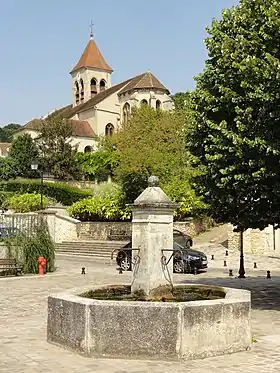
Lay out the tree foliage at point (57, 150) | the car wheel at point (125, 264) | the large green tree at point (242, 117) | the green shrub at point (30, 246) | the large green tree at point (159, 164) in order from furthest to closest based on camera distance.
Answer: the tree foliage at point (57, 150) → the large green tree at point (159, 164) → the car wheel at point (125, 264) → the green shrub at point (30, 246) → the large green tree at point (242, 117)

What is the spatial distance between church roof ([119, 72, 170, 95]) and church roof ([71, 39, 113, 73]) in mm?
14323

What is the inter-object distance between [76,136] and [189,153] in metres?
61.0

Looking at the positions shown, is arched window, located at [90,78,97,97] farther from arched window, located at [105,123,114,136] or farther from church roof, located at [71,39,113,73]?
arched window, located at [105,123,114,136]

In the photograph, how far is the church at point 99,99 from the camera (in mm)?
73625

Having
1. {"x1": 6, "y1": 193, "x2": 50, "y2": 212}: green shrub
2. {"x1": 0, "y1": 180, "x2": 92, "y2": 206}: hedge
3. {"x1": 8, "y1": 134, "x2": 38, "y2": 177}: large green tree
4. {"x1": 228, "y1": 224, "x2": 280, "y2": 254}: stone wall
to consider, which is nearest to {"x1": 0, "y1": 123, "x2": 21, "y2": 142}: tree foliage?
{"x1": 8, "y1": 134, "x2": 38, "y2": 177}: large green tree

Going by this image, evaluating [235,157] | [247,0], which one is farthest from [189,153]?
[247,0]

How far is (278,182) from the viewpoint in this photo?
439 inches

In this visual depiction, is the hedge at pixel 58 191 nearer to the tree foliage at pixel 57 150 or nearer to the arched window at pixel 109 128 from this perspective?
the tree foliage at pixel 57 150

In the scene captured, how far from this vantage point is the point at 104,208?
38719 mm

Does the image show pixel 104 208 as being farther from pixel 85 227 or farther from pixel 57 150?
pixel 57 150

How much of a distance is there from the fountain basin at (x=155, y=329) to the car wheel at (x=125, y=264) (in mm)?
15254

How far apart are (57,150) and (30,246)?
3837 cm

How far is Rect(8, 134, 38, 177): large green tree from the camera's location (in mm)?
58875

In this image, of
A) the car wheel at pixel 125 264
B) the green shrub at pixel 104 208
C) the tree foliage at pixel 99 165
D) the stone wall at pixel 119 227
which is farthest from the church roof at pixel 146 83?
the car wheel at pixel 125 264
